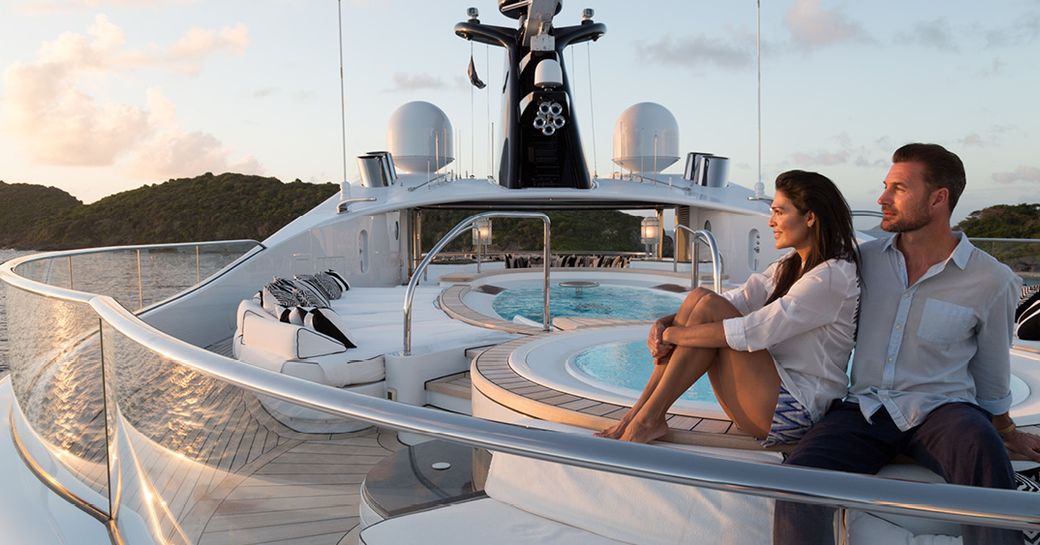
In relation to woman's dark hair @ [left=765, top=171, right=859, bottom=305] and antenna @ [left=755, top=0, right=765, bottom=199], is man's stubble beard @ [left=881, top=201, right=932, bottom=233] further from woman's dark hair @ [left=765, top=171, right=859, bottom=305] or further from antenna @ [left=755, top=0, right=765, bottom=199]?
antenna @ [left=755, top=0, right=765, bottom=199]

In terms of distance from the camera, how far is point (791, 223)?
5.98 ft

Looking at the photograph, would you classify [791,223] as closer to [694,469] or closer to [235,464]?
[694,469]

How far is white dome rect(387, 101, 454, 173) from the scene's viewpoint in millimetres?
13086

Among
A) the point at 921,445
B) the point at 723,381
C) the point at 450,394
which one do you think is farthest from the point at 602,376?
the point at 921,445

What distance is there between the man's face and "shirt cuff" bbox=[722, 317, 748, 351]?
441 mm

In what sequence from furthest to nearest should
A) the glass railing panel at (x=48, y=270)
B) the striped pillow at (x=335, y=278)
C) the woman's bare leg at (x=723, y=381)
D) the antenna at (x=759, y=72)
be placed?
the antenna at (x=759, y=72), the striped pillow at (x=335, y=278), the glass railing panel at (x=48, y=270), the woman's bare leg at (x=723, y=381)

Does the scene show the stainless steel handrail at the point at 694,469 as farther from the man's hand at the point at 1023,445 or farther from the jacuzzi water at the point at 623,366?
the jacuzzi water at the point at 623,366

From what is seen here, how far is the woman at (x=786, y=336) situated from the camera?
174 cm

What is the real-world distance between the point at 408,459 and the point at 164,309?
16.0ft

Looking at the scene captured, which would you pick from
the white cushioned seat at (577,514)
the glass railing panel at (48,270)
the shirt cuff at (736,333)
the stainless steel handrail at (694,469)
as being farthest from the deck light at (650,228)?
the stainless steel handrail at (694,469)

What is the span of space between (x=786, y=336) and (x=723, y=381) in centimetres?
28

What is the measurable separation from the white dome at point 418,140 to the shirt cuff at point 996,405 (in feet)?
39.7

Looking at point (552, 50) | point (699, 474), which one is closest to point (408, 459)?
point (699, 474)

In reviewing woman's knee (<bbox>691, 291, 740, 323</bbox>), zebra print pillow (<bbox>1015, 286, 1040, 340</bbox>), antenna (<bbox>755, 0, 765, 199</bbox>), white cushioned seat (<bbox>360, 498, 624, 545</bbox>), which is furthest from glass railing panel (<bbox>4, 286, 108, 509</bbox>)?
antenna (<bbox>755, 0, 765, 199</bbox>)
